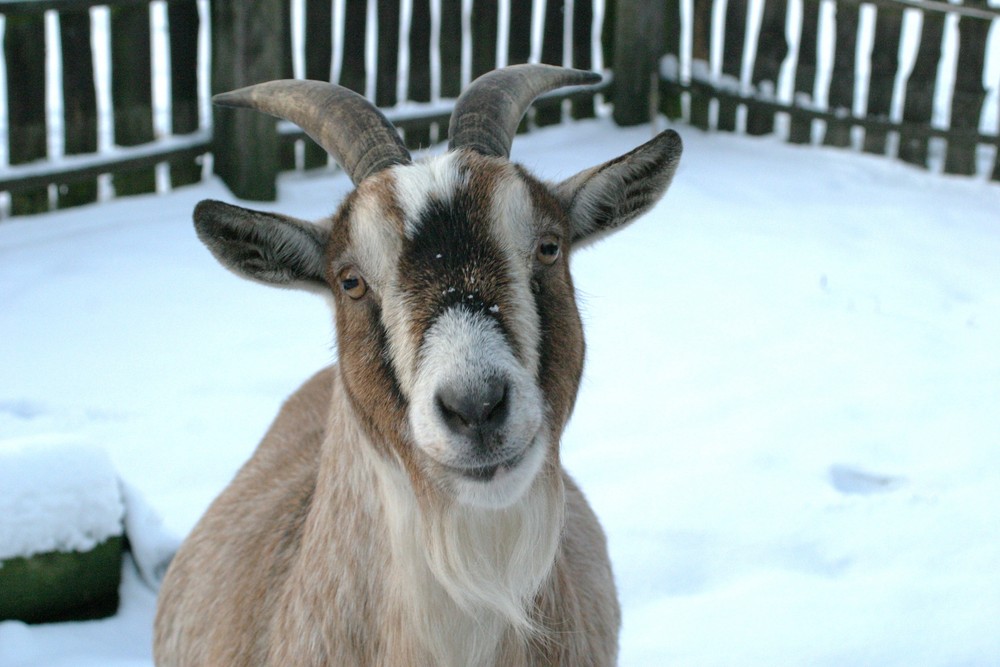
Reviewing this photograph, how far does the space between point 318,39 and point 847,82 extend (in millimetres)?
3837

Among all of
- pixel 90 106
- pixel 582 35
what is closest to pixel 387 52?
pixel 582 35

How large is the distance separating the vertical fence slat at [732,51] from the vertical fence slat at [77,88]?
15.4 ft

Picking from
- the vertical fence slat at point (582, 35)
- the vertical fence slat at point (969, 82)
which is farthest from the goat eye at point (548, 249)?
the vertical fence slat at point (582, 35)

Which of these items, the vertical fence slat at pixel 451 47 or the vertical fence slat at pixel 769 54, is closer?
the vertical fence slat at pixel 451 47

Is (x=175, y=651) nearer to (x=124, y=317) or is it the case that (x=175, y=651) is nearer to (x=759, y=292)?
(x=124, y=317)

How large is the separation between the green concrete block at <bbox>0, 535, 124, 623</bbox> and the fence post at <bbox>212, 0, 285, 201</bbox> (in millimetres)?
4033

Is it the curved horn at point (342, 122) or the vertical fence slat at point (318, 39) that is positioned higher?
the curved horn at point (342, 122)

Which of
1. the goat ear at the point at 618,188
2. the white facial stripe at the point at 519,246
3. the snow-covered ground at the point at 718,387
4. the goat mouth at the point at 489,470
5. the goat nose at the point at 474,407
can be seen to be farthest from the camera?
the snow-covered ground at the point at 718,387

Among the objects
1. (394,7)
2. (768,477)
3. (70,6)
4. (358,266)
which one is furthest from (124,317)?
(358,266)

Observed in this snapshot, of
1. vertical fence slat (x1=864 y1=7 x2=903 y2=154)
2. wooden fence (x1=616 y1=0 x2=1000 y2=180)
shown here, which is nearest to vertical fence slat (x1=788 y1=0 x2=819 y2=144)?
wooden fence (x1=616 y1=0 x2=1000 y2=180)

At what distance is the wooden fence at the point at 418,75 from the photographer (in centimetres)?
754

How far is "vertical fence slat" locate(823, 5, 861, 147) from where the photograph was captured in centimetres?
877

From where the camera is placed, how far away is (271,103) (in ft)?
10.5

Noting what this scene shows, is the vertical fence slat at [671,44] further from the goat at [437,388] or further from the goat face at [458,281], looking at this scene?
the goat face at [458,281]
